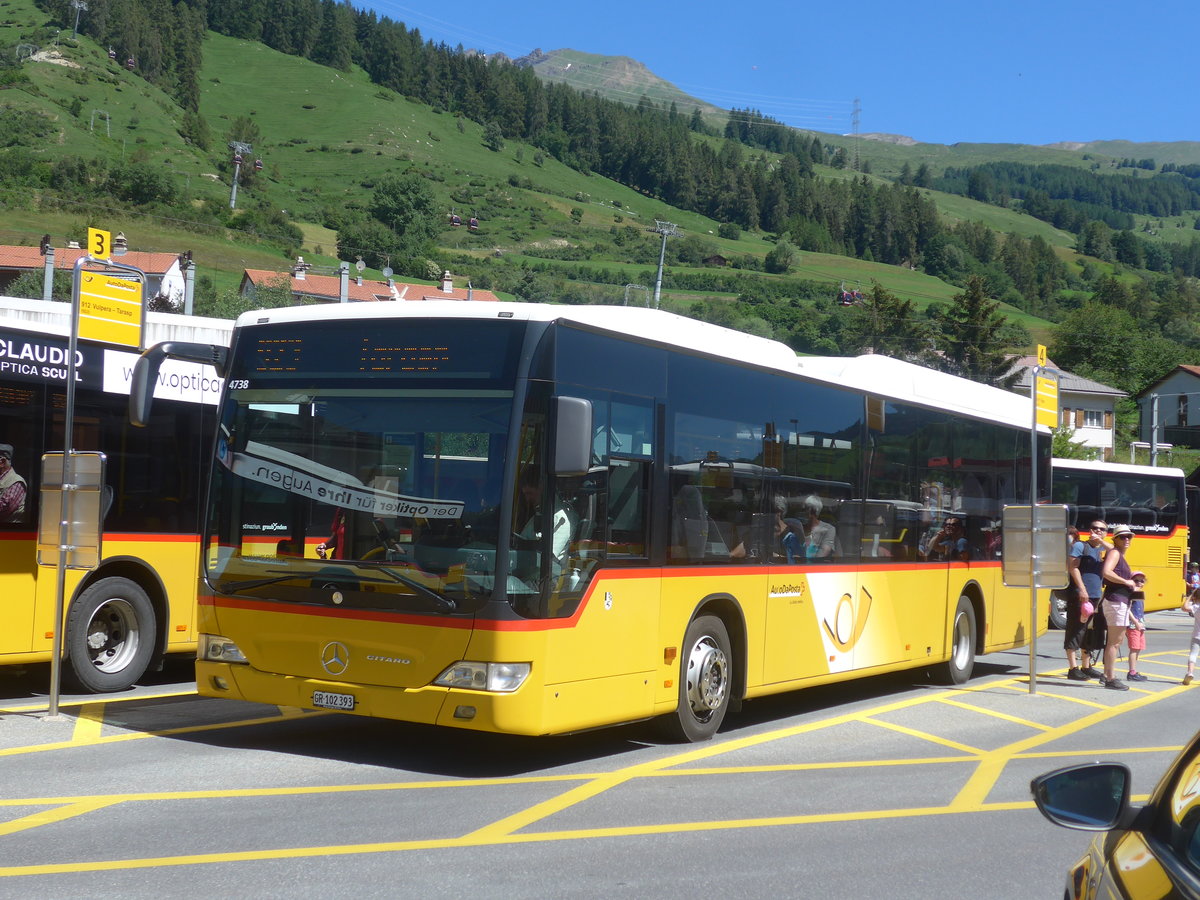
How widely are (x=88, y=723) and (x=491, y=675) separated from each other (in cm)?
387

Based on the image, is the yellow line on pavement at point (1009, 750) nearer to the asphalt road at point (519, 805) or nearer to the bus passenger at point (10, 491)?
the asphalt road at point (519, 805)

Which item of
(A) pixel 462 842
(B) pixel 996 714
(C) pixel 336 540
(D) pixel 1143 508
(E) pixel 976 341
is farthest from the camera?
(E) pixel 976 341

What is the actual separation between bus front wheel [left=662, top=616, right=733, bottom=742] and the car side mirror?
6.85 m

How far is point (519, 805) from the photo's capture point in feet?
25.0

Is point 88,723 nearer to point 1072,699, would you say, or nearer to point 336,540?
point 336,540

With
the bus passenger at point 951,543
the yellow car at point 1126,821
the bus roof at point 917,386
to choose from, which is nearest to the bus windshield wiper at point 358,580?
the bus roof at point 917,386

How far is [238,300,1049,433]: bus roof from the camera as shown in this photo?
875 centimetres

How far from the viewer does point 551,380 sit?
844 cm

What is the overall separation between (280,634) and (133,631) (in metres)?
3.86

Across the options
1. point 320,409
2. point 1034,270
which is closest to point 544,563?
point 320,409

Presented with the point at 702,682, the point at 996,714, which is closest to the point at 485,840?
the point at 702,682

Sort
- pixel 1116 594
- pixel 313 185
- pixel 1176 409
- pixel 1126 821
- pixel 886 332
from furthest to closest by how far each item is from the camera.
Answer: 1. pixel 313 185
2. pixel 1176 409
3. pixel 886 332
4. pixel 1116 594
5. pixel 1126 821

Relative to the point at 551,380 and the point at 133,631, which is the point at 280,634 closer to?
the point at 551,380

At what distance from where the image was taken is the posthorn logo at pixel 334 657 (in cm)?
853
